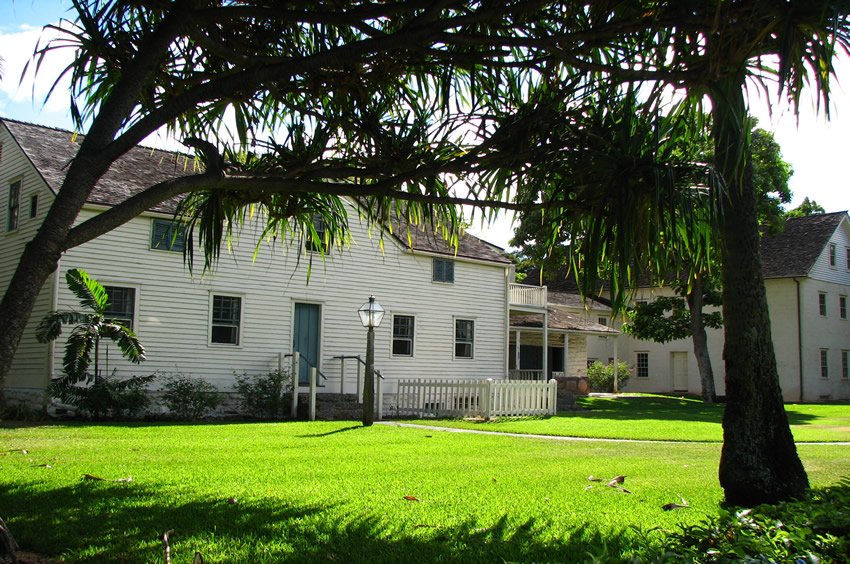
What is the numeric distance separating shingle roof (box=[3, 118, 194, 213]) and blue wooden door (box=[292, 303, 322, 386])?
4646mm

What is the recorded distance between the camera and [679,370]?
40.3 m

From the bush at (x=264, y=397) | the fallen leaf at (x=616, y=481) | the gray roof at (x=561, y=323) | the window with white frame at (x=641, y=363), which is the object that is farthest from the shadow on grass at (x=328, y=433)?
the window with white frame at (x=641, y=363)

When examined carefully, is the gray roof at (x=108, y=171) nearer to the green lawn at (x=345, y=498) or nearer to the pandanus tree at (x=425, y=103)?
the green lawn at (x=345, y=498)

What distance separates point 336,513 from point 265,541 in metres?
0.98

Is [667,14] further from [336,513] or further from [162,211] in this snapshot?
[162,211]

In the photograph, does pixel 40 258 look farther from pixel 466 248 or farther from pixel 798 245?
pixel 798 245

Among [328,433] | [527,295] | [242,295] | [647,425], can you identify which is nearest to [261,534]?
[328,433]

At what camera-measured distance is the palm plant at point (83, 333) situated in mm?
15992

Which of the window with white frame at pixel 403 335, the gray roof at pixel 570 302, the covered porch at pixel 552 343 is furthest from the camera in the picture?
the gray roof at pixel 570 302

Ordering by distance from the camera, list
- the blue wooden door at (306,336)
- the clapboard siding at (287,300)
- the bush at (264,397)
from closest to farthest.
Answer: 1. the clapboard siding at (287,300)
2. the bush at (264,397)
3. the blue wooden door at (306,336)

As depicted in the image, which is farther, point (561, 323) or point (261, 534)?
point (561, 323)

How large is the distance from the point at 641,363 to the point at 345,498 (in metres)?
37.6

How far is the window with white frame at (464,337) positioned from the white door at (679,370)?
18866 mm

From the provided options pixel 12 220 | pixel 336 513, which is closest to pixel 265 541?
pixel 336 513
